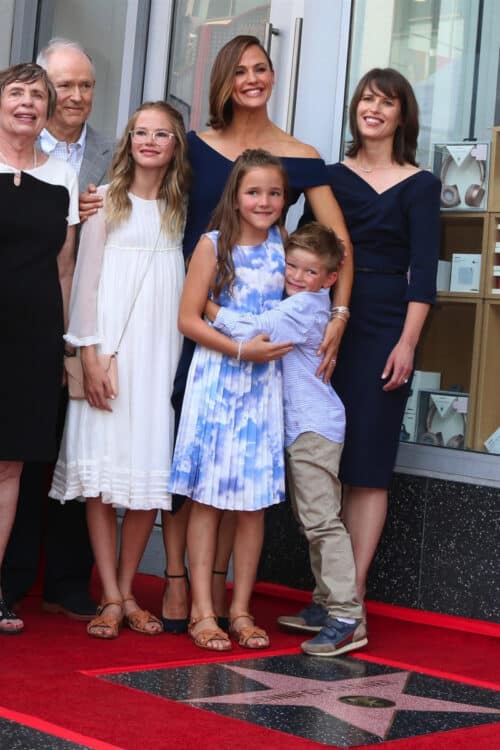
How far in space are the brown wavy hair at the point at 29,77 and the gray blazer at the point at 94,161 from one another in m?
0.29

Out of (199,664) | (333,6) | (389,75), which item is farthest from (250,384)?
(333,6)

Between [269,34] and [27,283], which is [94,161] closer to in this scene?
[27,283]

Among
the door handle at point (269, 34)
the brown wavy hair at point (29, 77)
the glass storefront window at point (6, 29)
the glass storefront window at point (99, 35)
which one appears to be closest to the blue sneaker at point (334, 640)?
the brown wavy hair at point (29, 77)

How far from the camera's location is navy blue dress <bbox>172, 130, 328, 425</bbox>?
339cm

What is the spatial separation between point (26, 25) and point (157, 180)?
2.09 metres

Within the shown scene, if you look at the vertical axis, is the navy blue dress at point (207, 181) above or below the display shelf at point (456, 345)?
above

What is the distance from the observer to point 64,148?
11.6 feet

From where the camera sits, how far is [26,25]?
5.16 m

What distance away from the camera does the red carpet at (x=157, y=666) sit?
7.75 feet

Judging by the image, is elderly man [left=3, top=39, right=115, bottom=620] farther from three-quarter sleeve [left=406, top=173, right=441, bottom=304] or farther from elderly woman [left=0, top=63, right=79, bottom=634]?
three-quarter sleeve [left=406, top=173, right=441, bottom=304]

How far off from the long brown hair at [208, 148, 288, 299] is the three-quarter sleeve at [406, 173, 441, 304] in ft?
1.31

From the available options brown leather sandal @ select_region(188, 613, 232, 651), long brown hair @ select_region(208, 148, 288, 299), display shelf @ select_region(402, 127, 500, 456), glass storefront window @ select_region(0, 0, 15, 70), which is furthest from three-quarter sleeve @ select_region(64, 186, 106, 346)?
glass storefront window @ select_region(0, 0, 15, 70)

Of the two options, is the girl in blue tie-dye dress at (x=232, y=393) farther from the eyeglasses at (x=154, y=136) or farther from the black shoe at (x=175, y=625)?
the eyeglasses at (x=154, y=136)

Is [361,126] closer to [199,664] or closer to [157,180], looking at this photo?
[157,180]
